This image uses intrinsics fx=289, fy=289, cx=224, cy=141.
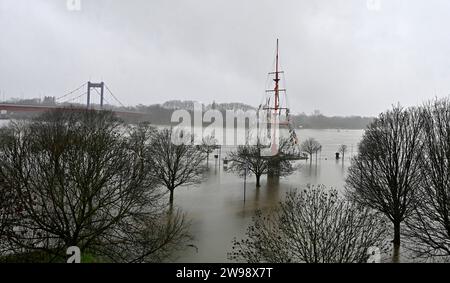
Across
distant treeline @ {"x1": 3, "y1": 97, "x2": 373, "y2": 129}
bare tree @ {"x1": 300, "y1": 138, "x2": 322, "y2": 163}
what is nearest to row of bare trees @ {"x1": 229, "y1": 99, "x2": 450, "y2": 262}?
distant treeline @ {"x1": 3, "y1": 97, "x2": 373, "y2": 129}

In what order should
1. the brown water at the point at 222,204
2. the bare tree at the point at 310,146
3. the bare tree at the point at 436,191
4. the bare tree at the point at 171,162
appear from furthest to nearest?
the bare tree at the point at 310,146 < the bare tree at the point at 171,162 < the brown water at the point at 222,204 < the bare tree at the point at 436,191

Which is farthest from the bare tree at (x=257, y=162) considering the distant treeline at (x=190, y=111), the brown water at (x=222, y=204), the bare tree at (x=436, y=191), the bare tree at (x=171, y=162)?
the bare tree at (x=436, y=191)

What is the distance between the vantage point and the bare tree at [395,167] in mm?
6359

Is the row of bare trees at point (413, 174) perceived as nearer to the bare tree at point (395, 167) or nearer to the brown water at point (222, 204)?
the bare tree at point (395, 167)

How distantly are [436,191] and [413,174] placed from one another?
1.57 meters

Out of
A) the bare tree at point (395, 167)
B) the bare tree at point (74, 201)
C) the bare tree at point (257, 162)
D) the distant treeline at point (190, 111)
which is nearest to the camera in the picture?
the bare tree at point (74, 201)

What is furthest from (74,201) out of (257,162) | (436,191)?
(257,162)

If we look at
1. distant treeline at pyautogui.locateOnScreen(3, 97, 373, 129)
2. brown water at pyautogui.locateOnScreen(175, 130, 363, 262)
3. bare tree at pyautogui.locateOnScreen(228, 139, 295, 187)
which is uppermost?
distant treeline at pyautogui.locateOnScreen(3, 97, 373, 129)

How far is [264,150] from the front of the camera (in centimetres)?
1460

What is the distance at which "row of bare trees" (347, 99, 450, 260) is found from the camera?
5137mm

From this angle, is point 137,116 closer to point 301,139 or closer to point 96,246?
point 301,139

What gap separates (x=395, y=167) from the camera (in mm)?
6852

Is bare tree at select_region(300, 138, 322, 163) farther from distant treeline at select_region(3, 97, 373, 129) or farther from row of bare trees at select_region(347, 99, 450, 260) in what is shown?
row of bare trees at select_region(347, 99, 450, 260)

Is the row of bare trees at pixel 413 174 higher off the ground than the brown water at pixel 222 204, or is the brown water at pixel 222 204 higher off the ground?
the row of bare trees at pixel 413 174
